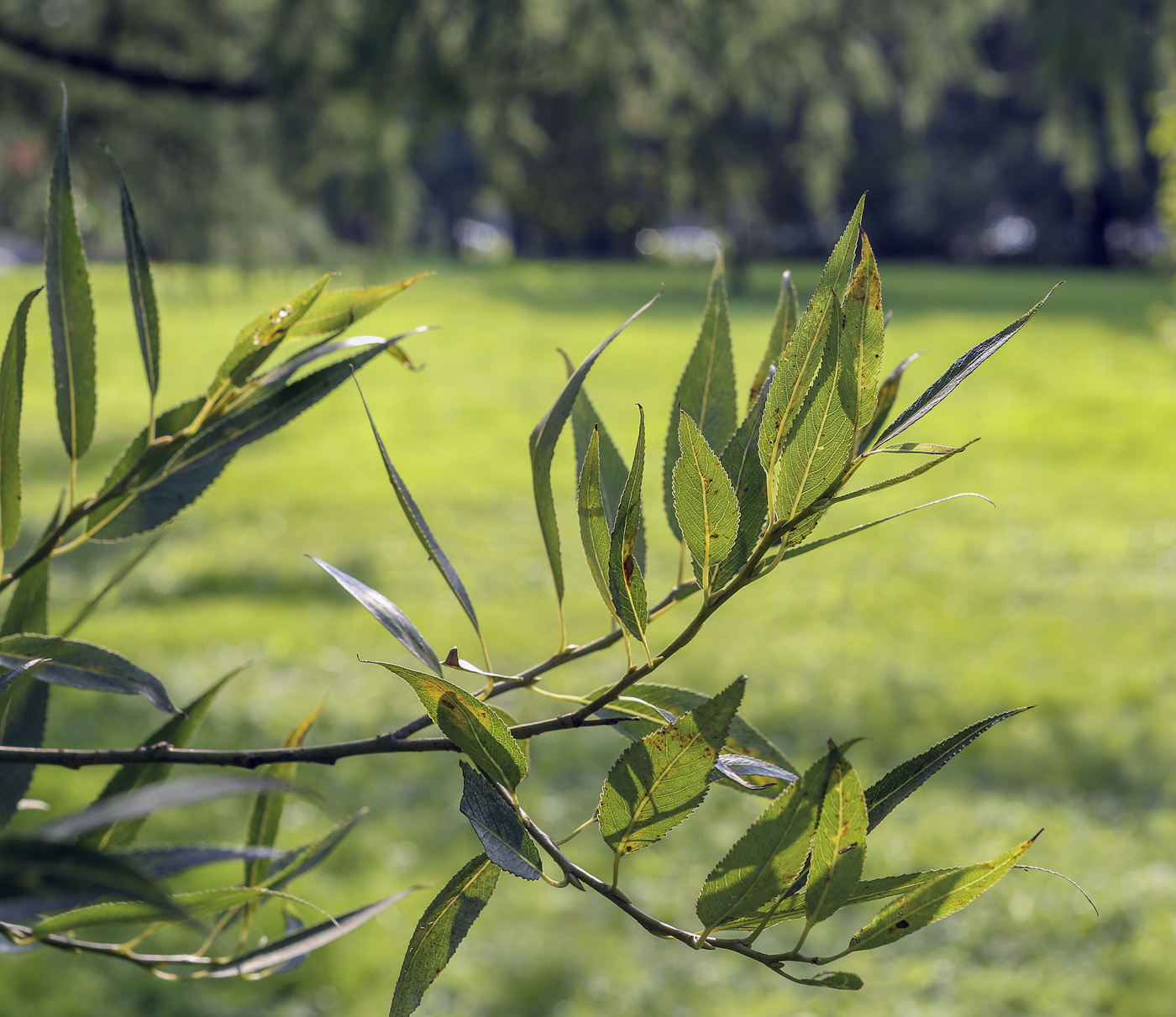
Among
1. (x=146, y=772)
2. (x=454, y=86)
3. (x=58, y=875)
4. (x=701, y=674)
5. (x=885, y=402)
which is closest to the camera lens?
(x=58, y=875)

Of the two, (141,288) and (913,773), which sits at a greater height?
(141,288)

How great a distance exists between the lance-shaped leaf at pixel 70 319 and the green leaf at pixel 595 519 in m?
0.22

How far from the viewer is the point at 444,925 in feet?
1.36

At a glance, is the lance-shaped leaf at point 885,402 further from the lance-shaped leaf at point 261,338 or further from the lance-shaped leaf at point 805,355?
the lance-shaped leaf at point 261,338

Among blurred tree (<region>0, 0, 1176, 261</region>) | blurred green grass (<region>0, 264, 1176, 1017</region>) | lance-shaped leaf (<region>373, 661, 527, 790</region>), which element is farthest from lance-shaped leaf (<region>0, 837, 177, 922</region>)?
blurred tree (<region>0, 0, 1176, 261</region>)

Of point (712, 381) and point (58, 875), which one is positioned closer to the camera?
point (58, 875)

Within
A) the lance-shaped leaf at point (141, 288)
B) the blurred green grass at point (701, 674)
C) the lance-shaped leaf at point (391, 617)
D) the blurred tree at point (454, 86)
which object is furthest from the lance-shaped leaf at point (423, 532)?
the blurred tree at point (454, 86)

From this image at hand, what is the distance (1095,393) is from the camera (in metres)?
11.0

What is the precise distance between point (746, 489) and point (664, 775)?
0.11 metres

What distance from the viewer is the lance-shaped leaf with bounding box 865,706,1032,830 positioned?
0.36 metres

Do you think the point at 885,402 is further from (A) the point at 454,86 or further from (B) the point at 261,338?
(A) the point at 454,86

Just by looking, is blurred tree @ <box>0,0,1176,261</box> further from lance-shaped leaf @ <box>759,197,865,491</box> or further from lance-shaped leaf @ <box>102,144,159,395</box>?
lance-shaped leaf @ <box>759,197,865,491</box>

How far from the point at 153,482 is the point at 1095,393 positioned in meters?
11.7

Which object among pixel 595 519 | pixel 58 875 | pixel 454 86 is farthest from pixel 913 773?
pixel 454 86
